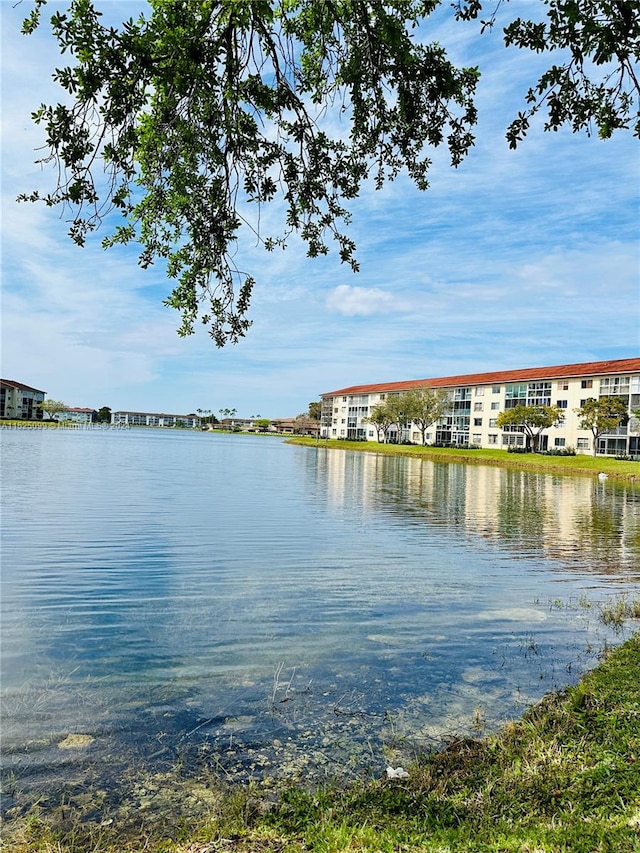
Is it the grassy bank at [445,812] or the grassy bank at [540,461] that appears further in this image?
the grassy bank at [540,461]

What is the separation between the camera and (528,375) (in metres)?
104


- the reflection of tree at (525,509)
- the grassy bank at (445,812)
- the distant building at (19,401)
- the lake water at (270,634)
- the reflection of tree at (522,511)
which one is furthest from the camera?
the distant building at (19,401)

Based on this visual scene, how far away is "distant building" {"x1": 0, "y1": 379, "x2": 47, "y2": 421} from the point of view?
162625 millimetres

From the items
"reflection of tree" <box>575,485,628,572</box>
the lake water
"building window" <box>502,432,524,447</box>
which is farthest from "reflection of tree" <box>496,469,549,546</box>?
"building window" <box>502,432,524,447</box>

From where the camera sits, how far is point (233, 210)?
27.8ft

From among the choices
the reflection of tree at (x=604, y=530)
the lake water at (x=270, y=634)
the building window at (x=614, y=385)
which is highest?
the building window at (x=614, y=385)

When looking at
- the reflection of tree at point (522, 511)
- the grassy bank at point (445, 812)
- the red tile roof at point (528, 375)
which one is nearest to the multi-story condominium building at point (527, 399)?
the red tile roof at point (528, 375)

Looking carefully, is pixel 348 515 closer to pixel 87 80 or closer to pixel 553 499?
pixel 553 499

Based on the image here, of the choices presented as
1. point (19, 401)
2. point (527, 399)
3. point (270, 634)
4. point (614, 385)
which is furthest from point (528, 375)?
point (19, 401)

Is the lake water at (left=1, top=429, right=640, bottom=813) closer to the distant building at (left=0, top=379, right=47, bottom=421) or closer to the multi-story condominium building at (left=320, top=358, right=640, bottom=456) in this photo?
the multi-story condominium building at (left=320, top=358, right=640, bottom=456)

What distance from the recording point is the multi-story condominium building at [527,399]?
85.4 m

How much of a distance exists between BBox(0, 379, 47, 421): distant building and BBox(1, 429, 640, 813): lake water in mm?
152785

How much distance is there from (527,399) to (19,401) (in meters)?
136

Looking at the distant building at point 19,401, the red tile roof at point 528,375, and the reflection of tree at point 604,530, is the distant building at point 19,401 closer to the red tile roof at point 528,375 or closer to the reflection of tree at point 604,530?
the red tile roof at point 528,375
